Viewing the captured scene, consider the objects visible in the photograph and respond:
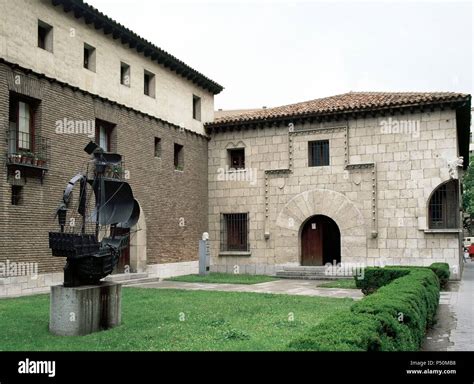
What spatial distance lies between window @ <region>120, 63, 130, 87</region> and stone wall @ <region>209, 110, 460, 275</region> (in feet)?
20.4

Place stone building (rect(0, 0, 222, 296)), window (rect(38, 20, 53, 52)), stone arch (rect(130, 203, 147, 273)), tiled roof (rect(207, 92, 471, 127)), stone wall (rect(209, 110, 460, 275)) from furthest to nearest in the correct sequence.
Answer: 1. stone wall (rect(209, 110, 460, 275))
2. tiled roof (rect(207, 92, 471, 127))
3. stone arch (rect(130, 203, 147, 273))
4. window (rect(38, 20, 53, 52))
5. stone building (rect(0, 0, 222, 296))

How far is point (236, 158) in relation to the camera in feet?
81.9

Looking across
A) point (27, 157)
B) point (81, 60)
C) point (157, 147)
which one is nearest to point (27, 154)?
point (27, 157)

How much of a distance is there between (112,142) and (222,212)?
7.45m

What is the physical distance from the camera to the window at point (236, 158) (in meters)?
24.8

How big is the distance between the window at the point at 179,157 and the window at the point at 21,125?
8.25 meters

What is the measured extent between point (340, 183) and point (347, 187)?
370 millimetres

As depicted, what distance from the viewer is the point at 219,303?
12.8m

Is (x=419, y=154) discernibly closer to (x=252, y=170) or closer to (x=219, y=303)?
(x=252, y=170)

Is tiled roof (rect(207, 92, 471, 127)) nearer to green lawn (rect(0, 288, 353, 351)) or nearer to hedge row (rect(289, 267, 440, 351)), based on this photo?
green lawn (rect(0, 288, 353, 351))

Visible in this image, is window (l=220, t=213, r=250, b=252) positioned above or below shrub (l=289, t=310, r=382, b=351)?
above

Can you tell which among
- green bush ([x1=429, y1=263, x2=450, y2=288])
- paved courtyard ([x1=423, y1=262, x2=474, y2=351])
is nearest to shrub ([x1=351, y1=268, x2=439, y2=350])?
paved courtyard ([x1=423, y1=262, x2=474, y2=351])

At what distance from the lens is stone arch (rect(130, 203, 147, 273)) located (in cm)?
1989

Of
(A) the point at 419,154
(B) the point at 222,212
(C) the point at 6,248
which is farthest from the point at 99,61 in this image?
(A) the point at 419,154
